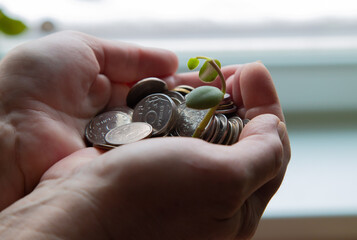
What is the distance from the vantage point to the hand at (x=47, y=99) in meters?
0.90

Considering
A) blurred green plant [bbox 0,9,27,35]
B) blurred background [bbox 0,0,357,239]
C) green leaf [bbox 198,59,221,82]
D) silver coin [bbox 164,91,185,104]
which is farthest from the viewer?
blurred background [bbox 0,0,357,239]

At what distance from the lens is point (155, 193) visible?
68cm

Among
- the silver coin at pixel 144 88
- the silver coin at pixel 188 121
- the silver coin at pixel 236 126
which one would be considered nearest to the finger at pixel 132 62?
the silver coin at pixel 144 88

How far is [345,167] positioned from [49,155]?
1.08 m

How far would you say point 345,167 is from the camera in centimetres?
144

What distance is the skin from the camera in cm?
68

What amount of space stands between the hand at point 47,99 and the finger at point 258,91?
1.35ft

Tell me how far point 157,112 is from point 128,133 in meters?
0.11

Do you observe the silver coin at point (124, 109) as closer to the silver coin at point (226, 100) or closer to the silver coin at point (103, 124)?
the silver coin at point (103, 124)

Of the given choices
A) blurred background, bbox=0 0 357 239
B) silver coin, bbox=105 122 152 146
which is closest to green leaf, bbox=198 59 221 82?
silver coin, bbox=105 122 152 146

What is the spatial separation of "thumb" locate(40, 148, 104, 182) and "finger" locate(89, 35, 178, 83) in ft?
1.14

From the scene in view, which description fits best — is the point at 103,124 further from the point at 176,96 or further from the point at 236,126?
the point at 236,126

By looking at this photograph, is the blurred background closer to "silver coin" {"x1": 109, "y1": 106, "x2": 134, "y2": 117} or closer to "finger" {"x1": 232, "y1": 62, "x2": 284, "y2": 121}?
"silver coin" {"x1": 109, "y1": 106, "x2": 134, "y2": 117}

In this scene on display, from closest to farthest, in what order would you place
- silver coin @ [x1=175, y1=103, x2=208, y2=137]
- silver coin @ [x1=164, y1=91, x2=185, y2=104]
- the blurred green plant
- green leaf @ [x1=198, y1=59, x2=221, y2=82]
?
the blurred green plant → green leaf @ [x1=198, y1=59, x2=221, y2=82] → silver coin @ [x1=175, y1=103, x2=208, y2=137] → silver coin @ [x1=164, y1=91, x2=185, y2=104]
